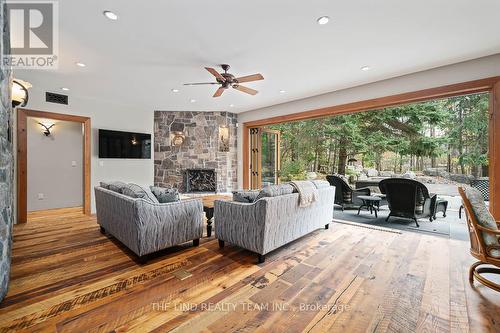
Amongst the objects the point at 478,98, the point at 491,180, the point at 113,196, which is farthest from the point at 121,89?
the point at 478,98

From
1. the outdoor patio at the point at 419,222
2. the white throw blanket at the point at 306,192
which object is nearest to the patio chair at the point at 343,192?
the outdoor patio at the point at 419,222

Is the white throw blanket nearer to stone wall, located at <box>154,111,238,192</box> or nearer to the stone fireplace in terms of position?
stone wall, located at <box>154,111,238,192</box>

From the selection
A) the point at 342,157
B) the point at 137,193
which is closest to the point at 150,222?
the point at 137,193

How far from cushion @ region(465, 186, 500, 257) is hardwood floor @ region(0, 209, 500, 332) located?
0.47 meters

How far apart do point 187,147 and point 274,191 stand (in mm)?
4214

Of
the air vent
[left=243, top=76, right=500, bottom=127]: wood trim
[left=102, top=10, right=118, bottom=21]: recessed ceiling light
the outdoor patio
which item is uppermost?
[left=102, top=10, right=118, bottom=21]: recessed ceiling light

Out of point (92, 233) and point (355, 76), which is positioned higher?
point (355, 76)

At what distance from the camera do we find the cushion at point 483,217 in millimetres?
2045

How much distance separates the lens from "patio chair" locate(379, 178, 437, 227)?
13.7 ft

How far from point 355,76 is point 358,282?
10.5 feet

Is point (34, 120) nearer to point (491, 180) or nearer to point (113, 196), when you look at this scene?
point (113, 196)

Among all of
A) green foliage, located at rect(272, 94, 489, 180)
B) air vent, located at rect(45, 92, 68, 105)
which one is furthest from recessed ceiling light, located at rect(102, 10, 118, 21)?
green foliage, located at rect(272, 94, 489, 180)

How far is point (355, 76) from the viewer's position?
382 cm

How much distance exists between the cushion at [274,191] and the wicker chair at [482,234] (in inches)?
70.0
